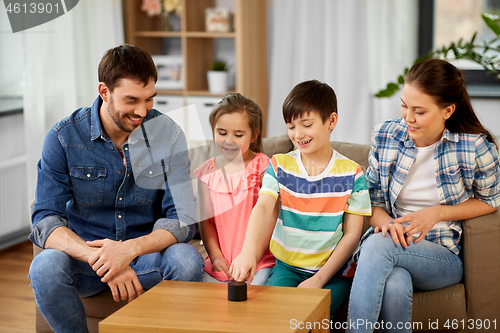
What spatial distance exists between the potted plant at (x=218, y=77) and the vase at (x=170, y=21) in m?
0.36

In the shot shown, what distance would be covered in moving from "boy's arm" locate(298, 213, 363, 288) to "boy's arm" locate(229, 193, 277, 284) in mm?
198

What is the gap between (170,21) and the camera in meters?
3.53

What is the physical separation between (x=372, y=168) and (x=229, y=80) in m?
2.05

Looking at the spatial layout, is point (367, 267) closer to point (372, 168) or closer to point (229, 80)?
point (372, 168)

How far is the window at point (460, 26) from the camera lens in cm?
316

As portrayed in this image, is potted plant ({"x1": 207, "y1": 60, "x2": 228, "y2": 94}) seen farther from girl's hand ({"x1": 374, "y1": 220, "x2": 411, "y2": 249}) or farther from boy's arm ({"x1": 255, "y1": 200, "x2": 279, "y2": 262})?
girl's hand ({"x1": 374, "y1": 220, "x2": 411, "y2": 249})

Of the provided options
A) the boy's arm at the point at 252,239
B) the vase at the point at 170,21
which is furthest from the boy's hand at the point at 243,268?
the vase at the point at 170,21

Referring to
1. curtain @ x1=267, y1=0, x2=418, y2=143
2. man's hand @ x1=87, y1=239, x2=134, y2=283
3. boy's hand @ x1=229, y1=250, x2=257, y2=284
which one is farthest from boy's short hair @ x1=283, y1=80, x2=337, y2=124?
curtain @ x1=267, y1=0, x2=418, y2=143

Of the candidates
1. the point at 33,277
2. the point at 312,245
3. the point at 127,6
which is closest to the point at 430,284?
the point at 312,245

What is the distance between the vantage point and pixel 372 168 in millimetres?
1693

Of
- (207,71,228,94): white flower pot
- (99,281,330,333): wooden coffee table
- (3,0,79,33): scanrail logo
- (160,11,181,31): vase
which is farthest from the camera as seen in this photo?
(160,11,181,31): vase

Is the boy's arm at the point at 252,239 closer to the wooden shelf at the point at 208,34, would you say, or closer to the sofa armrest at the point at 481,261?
the sofa armrest at the point at 481,261

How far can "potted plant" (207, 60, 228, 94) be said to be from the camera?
341cm

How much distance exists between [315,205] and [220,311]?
0.51 metres
